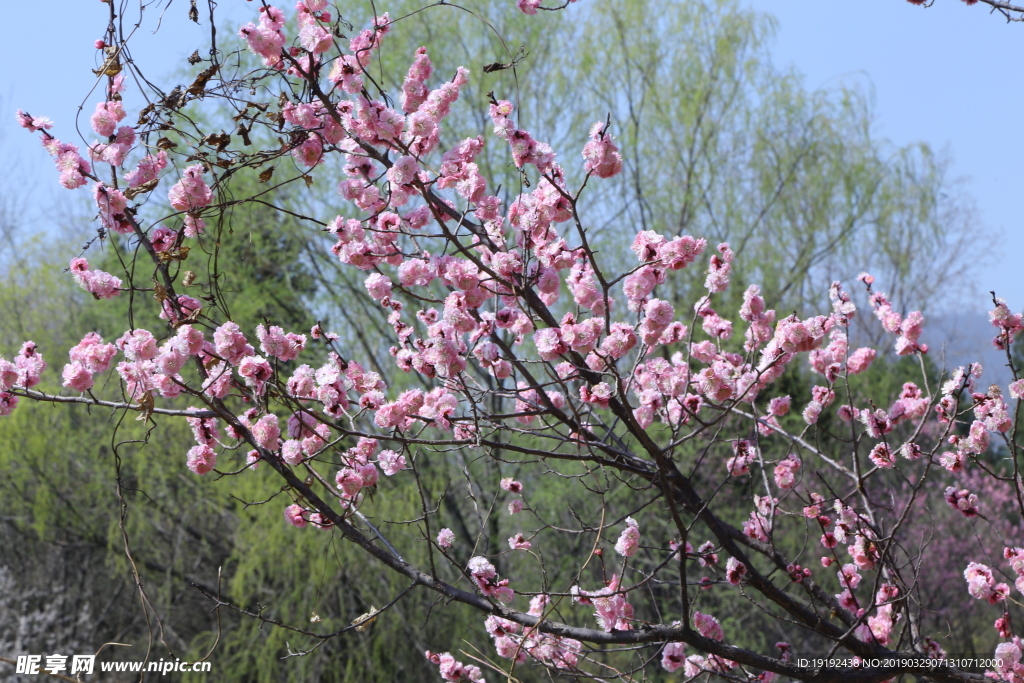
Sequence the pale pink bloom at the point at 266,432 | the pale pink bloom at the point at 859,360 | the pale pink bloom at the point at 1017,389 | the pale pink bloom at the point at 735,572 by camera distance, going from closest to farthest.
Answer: the pale pink bloom at the point at 266,432
the pale pink bloom at the point at 1017,389
the pale pink bloom at the point at 735,572
the pale pink bloom at the point at 859,360

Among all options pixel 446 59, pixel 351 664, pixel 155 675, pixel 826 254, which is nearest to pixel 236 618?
pixel 155 675

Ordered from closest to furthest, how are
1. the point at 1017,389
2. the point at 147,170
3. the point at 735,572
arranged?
the point at 147,170, the point at 1017,389, the point at 735,572

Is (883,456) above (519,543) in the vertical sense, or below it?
above

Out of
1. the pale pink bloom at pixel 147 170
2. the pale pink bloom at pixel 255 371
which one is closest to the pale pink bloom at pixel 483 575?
the pale pink bloom at pixel 255 371

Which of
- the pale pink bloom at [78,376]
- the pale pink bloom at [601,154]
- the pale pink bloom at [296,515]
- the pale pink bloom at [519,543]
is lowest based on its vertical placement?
the pale pink bloom at [519,543]

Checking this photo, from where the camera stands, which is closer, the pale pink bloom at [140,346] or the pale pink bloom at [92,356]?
the pale pink bloom at [140,346]

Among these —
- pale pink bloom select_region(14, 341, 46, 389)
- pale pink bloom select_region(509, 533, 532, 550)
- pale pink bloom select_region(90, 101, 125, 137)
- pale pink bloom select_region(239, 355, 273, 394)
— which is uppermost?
pale pink bloom select_region(90, 101, 125, 137)

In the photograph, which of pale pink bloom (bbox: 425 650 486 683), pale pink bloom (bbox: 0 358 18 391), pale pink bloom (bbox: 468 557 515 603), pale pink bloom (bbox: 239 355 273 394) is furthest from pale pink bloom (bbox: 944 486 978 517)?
pale pink bloom (bbox: 0 358 18 391)

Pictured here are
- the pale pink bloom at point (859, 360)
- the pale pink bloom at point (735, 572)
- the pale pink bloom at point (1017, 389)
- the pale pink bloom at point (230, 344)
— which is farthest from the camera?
the pale pink bloom at point (859, 360)

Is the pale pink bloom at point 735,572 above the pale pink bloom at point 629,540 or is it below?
below

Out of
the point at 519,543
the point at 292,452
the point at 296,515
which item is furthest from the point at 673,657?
the point at 292,452

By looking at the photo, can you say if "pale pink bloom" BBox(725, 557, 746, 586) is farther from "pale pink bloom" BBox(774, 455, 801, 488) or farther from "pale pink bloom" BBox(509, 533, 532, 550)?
"pale pink bloom" BBox(509, 533, 532, 550)

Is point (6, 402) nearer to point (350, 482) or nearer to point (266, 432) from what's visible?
point (266, 432)

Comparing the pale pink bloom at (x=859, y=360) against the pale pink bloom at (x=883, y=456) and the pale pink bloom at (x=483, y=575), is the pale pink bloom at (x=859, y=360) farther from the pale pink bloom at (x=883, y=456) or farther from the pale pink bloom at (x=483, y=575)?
the pale pink bloom at (x=483, y=575)
